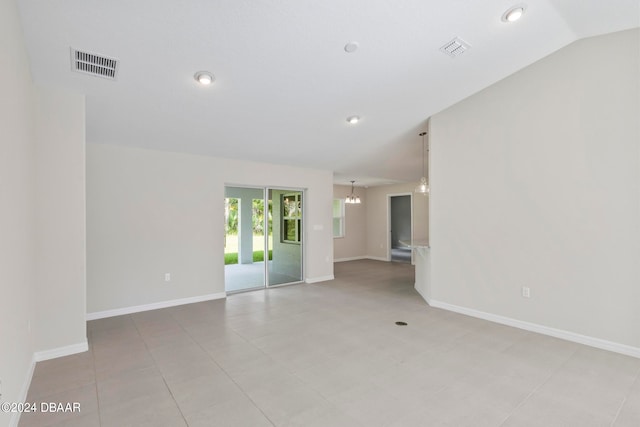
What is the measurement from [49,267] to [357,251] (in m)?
8.25

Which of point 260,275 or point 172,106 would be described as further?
point 260,275

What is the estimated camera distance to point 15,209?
206cm

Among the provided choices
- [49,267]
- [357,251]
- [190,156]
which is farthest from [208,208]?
[357,251]

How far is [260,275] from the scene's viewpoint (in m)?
6.13

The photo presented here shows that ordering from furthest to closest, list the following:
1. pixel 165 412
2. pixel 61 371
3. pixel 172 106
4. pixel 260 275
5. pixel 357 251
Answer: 1. pixel 357 251
2. pixel 260 275
3. pixel 172 106
4. pixel 61 371
5. pixel 165 412

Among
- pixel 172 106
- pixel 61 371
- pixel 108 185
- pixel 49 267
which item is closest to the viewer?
pixel 61 371

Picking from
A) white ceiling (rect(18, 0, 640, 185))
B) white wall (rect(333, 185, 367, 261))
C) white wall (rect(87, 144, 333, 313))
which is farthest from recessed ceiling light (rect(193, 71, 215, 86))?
white wall (rect(333, 185, 367, 261))

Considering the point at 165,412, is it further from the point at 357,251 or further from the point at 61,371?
the point at 357,251

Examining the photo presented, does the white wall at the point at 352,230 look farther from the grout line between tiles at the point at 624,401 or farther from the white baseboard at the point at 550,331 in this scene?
the grout line between tiles at the point at 624,401

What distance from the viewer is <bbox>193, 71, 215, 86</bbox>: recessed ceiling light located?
3136 millimetres

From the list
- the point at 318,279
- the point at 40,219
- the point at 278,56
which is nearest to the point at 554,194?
the point at 278,56

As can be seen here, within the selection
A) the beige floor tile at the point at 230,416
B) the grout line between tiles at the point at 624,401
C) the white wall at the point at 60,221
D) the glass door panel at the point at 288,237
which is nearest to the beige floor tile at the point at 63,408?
the beige floor tile at the point at 230,416

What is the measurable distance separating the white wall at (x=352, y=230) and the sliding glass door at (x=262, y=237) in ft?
10.7

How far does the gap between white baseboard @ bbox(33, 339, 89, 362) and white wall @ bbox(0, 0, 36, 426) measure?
0.25 meters
